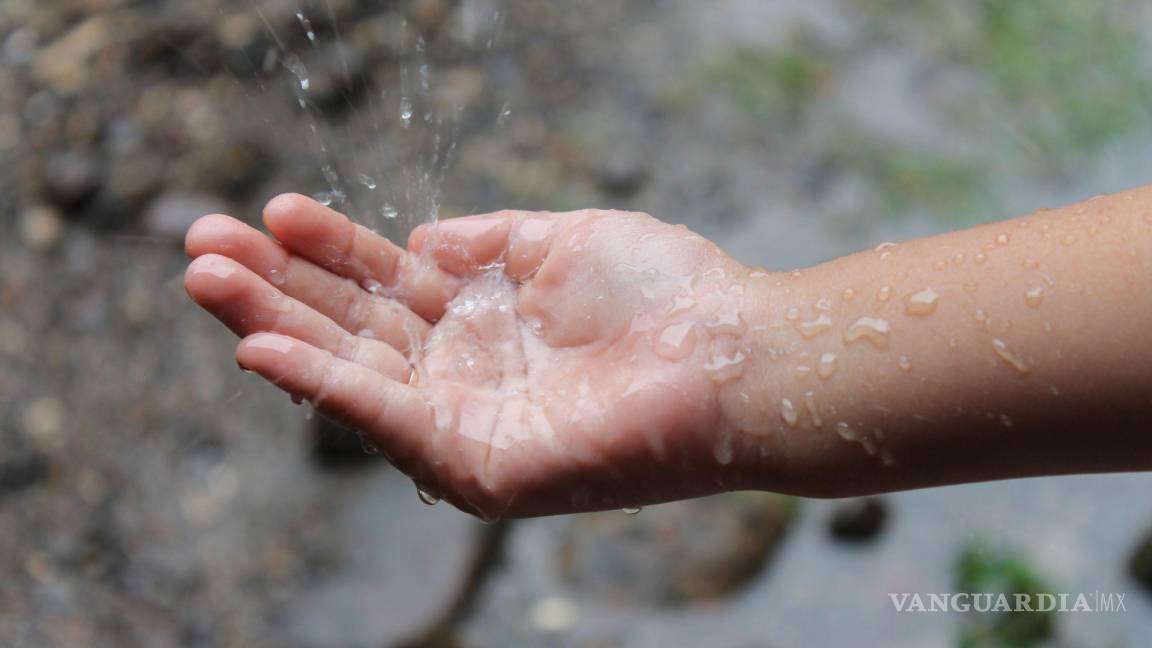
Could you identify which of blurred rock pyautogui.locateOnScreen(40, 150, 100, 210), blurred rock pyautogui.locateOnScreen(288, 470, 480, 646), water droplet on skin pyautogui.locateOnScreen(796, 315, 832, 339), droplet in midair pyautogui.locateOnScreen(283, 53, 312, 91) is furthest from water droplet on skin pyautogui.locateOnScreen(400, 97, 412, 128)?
water droplet on skin pyautogui.locateOnScreen(796, 315, 832, 339)

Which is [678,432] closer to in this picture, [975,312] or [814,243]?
[975,312]

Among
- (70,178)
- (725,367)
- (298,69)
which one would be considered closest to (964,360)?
(725,367)

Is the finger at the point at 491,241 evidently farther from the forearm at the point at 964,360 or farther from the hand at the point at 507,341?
the forearm at the point at 964,360

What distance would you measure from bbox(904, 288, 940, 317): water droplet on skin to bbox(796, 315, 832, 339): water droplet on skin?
0.14 m

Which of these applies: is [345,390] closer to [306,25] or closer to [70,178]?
[70,178]

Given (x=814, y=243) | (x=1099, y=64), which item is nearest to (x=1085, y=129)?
(x=1099, y=64)

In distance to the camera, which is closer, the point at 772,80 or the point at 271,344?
the point at 271,344

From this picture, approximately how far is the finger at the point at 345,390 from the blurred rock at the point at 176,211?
7.86 ft

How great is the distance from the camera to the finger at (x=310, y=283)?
178 cm

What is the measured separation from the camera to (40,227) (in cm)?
383

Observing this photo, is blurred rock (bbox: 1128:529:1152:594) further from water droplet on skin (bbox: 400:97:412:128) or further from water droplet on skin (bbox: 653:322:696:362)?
water droplet on skin (bbox: 400:97:412:128)

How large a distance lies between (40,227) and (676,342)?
120 inches

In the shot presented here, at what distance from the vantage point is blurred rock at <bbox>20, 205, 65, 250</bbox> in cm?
380

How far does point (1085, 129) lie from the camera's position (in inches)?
171
